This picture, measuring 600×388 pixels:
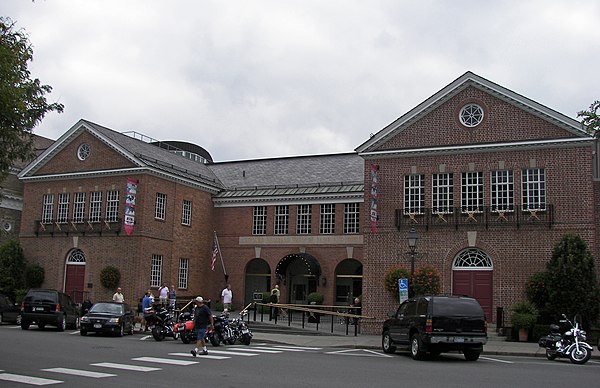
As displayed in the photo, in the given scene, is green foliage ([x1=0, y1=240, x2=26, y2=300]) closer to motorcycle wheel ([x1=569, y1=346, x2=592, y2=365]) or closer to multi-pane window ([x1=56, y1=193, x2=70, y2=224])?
multi-pane window ([x1=56, y1=193, x2=70, y2=224])

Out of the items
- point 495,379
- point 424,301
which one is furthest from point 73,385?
point 424,301

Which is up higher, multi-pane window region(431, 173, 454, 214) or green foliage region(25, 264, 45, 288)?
multi-pane window region(431, 173, 454, 214)

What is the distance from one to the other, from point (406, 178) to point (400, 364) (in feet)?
46.6

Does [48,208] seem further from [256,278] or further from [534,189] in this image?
[534,189]

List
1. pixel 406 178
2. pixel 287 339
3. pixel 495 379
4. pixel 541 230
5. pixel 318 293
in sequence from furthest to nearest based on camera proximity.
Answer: pixel 318 293 < pixel 406 178 < pixel 541 230 < pixel 287 339 < pixel 495 379

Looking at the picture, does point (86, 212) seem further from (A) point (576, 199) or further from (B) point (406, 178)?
(A) point (576, 199)

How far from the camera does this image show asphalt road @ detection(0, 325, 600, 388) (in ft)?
42.1

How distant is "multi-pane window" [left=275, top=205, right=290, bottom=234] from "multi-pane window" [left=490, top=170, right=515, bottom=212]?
1485cm

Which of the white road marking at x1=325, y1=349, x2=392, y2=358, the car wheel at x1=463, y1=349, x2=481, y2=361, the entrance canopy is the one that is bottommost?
the white road marking at x1=325, y1=349, x2=392, y2=358

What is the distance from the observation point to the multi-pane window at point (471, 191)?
28781mm

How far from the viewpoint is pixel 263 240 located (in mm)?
40719

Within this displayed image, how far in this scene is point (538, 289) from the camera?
26.2m

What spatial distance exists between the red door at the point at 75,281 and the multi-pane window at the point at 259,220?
10.3 meters

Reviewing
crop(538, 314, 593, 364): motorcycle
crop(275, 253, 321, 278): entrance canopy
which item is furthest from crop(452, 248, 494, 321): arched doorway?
crop(275, 253, 321, 278): entrance canopy
